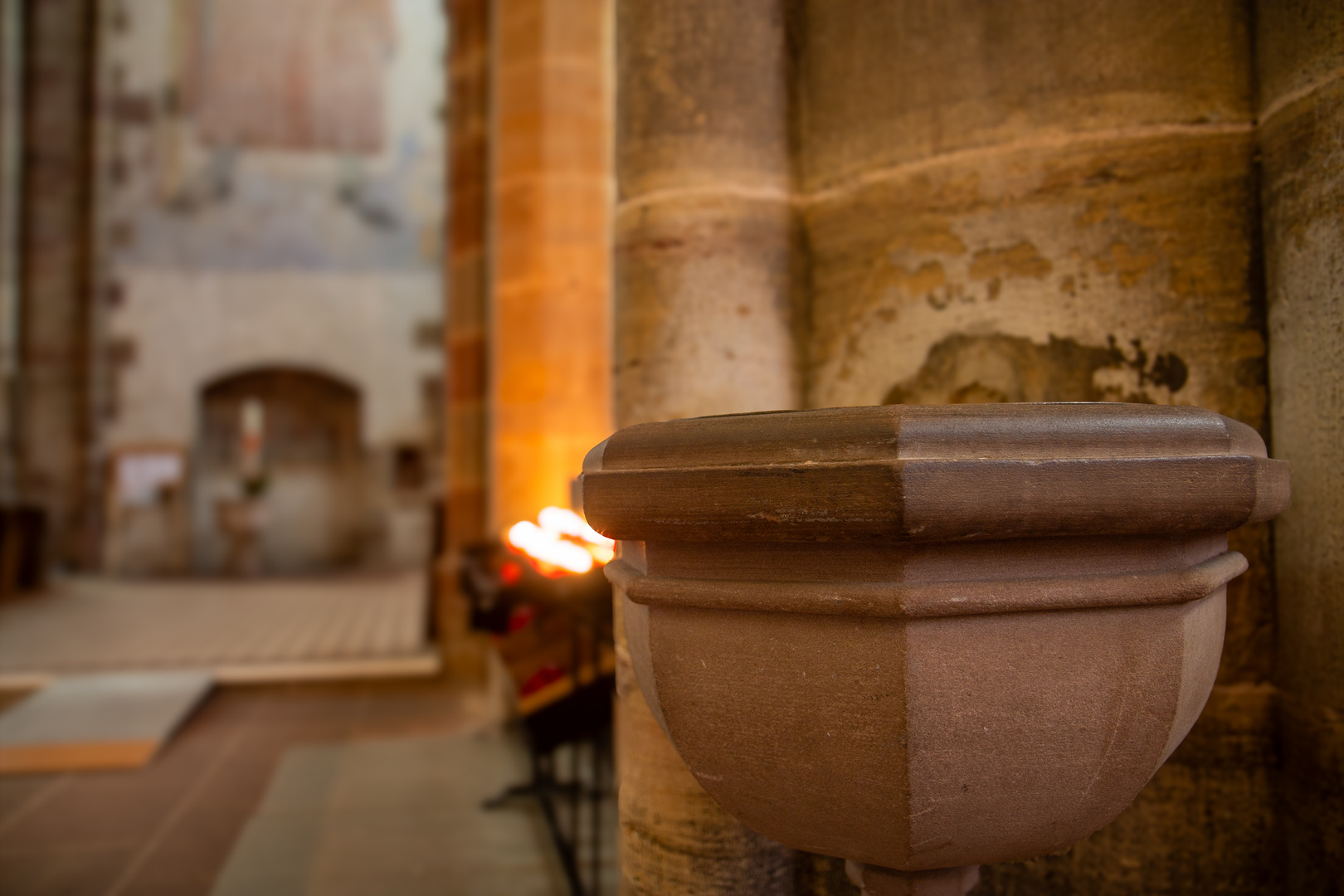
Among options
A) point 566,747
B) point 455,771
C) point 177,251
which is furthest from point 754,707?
point 177,251

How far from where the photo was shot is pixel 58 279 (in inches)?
400

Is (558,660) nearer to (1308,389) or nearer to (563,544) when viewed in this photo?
(563,544)

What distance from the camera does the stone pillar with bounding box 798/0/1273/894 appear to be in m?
1.11

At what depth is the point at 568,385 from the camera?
3.45 m

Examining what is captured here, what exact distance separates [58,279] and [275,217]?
7.88ft

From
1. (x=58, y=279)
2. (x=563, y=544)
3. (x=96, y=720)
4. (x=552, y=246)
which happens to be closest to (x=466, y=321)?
(x=552, y=246)

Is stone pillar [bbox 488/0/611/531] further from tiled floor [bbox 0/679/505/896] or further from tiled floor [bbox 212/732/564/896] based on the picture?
tiled floor [bbox 0/679/505/896]

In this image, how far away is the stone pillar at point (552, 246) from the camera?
11.3 feet

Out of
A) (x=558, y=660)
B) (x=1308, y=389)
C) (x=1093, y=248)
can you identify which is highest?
(x=1093, y=248)

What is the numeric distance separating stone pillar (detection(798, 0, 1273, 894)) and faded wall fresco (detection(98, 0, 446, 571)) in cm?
979

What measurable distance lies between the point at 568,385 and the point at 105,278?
8972 millimetres

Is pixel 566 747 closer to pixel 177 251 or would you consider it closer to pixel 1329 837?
pixel 1329 837

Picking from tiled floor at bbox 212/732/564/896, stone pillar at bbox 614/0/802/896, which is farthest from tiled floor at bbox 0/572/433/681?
stone pillar at bbox 614/0/802/896

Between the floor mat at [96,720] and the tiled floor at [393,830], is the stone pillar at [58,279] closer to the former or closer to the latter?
the floor mat at [96,720]
